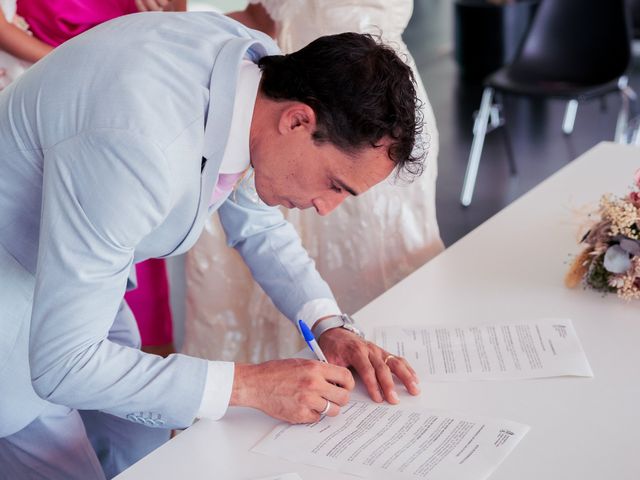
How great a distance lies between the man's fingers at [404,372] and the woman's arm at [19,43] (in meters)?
1.51

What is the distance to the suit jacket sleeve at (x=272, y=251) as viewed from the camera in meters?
1.87

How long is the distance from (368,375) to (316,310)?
0.85 ft

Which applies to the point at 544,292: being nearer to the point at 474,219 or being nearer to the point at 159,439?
the point at 159,439

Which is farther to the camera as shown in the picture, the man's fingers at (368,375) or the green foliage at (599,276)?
the green foliage at (599,276)

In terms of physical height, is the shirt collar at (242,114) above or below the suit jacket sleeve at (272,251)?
above

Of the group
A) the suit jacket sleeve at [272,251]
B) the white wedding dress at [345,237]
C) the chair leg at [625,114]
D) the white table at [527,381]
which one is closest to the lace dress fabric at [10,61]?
the white wedding dress at [345,237]

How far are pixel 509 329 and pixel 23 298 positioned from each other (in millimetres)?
853

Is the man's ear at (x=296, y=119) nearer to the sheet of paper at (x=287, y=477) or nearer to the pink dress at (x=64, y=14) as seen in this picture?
the sheet of paper at (x=287, y=477)

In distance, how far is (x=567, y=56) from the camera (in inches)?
186

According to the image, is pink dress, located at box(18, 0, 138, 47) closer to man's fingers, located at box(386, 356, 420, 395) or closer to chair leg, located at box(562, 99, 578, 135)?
man's fingers, located at box(386, 356, 420, 395)

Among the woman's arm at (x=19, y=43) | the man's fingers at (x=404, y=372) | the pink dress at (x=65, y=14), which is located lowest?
the man's fingers at (x=404, y=372)

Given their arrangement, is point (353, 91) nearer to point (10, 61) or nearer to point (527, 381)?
point (527, 381)

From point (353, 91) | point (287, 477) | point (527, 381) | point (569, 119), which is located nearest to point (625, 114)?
point (569, 119)

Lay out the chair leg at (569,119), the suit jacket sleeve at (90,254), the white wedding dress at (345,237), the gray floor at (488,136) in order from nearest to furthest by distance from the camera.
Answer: the suit jacket sleeve at (90,254) → the white wedding dress at (345,237) → the gray floor at (488,136) → the chair leg at (569,119)
